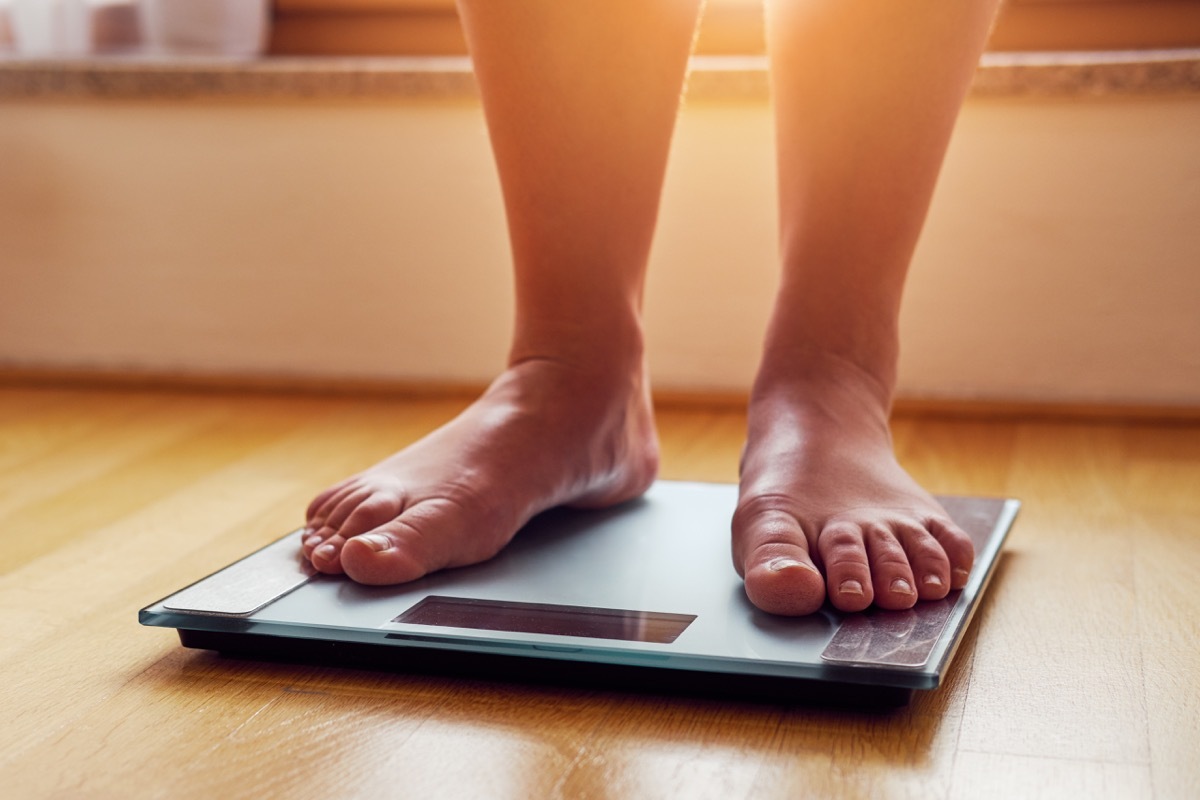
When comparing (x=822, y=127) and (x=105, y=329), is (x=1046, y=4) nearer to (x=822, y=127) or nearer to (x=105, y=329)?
(x=822, y=127)

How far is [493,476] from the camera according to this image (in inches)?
34.0

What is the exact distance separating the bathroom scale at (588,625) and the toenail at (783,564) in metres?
0.03

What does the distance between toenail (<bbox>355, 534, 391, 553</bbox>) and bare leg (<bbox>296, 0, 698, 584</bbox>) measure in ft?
0.18

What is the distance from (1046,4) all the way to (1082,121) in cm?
35

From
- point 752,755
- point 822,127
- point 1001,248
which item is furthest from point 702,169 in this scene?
point 752,755

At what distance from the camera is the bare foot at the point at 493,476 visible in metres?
0.80

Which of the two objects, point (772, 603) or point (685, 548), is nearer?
point (772, 603)

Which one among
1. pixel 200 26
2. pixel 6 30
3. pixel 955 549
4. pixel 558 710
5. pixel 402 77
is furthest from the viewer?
pixel 6 30

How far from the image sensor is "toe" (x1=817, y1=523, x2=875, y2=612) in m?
0.70

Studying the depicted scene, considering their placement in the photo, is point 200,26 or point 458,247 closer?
point 458,247

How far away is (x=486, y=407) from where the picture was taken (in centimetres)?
94

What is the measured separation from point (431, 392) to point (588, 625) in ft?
3.33

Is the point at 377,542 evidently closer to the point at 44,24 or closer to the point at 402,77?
the point at 402,77

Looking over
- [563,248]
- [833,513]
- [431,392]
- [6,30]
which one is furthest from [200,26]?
[833,513]
